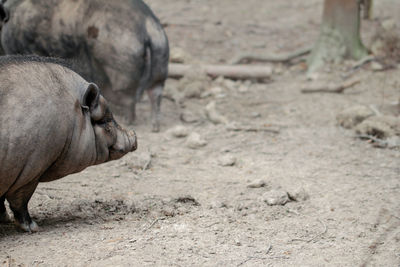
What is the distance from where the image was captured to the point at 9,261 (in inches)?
110

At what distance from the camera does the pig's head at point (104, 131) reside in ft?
11.0

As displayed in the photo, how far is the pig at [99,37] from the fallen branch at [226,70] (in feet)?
6.45

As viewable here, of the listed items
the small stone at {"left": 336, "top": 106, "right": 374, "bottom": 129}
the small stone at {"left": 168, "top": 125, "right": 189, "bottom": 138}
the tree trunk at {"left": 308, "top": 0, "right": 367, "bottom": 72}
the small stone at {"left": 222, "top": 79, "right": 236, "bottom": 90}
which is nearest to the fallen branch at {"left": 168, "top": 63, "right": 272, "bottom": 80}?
the small stone at {"left": 222, "top": 79, "right": 236, "bottom": 90}

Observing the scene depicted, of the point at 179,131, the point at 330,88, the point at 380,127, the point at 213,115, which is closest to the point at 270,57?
the point at 330,88

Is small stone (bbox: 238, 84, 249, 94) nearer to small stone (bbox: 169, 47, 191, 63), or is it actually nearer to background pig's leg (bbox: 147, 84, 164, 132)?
small stone (bbox: 169, 47, 191, 63)

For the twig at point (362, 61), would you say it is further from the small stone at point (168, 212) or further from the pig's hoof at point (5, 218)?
the pig's hoof at point (5, 218)

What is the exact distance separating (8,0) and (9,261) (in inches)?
156

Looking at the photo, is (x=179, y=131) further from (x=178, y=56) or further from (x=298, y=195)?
(x=178, y=56)

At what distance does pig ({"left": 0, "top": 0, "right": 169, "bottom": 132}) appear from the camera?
5602 mm

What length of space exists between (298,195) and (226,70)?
431cm

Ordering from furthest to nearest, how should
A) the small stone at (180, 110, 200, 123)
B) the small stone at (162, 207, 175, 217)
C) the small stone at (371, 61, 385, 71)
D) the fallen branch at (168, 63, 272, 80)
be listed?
the small stone at (371, 61, 385, 71)
the fallen branch at (168, 63, 272, 80)
the small stone at (180, 110, 200, 123)
the small stone at (162, 207, 175, 217)

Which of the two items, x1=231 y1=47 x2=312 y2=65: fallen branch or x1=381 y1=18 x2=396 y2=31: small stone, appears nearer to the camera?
x1=231 y1=47 x2=312 y2=65: fallen branch

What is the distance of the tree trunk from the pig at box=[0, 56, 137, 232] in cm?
572

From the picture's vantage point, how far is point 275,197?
3852 mm
